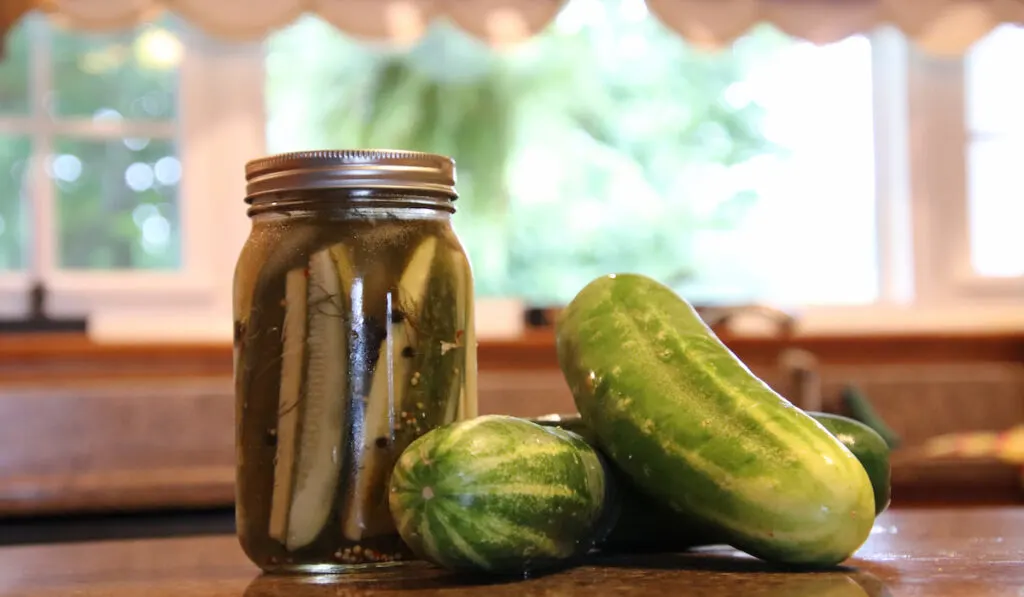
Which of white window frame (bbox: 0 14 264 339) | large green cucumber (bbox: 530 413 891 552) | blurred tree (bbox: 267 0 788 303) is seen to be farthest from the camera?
blurred tree (bbox: 267 0 788 303)

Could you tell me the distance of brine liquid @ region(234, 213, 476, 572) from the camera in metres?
0.56

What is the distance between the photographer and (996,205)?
2803mm

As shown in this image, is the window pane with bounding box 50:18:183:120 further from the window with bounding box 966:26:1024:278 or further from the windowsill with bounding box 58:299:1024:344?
the window with bounding box 966:26:1024:278

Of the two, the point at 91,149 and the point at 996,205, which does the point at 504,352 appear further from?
the point at 996,205

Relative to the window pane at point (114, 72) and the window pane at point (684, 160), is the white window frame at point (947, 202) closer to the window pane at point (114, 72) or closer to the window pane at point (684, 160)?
the window pane at point (684, 160)

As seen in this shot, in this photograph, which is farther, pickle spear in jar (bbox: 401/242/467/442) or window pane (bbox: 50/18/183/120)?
window pane (bbox: 50/18/183/120)

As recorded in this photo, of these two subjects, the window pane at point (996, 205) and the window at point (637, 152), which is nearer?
the window at point (637, 152)

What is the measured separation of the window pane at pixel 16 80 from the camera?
239 centimetres

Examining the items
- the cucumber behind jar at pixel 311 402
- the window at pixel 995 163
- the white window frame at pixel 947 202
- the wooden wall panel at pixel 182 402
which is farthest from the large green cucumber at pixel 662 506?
the window at pixel 995 163

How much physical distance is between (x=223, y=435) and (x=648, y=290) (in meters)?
1.69

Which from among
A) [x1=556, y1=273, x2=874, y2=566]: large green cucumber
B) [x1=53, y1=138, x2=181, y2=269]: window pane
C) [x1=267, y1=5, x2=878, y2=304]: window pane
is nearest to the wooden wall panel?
[x1=53, y1=138, x2=181, y2=269]: window pane

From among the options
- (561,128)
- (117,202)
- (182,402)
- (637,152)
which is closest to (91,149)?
(117,202)

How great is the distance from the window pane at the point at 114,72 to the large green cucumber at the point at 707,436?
2.05 meters

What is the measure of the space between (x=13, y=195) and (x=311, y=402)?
2090mm
